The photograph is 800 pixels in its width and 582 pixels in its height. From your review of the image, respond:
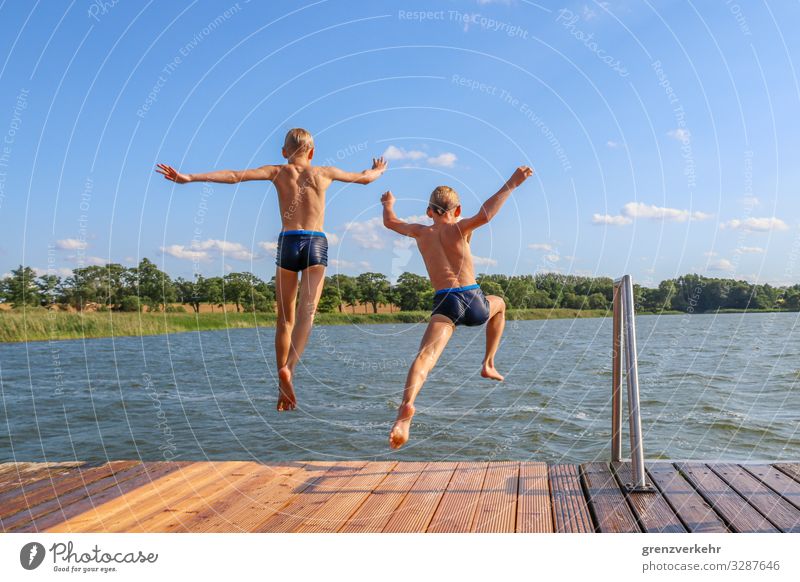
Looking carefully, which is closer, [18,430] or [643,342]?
[18,430]

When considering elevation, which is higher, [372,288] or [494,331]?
[372,288]

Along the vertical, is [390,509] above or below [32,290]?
below

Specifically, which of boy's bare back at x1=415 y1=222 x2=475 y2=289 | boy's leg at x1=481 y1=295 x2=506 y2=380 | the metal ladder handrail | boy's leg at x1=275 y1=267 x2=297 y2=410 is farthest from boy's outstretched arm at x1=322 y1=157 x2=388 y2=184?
the metal ladder handrail

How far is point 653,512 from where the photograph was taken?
6879mm

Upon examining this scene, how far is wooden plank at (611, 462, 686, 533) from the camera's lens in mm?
6508

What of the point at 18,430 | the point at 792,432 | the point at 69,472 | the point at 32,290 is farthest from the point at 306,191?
the point at 18,430

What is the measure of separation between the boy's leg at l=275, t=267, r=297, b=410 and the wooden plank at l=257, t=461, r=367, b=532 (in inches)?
45.3

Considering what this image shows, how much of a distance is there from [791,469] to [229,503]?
20.7ft

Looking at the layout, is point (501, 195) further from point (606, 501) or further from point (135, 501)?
point (135, 501)

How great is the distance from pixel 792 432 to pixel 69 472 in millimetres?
18351

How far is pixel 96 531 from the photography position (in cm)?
673

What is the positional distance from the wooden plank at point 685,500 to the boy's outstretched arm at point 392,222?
11.9 ft

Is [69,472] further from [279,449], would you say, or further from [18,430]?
[18,430]

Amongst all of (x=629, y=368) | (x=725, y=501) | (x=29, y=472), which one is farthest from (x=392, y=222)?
(x=29, y=472)
